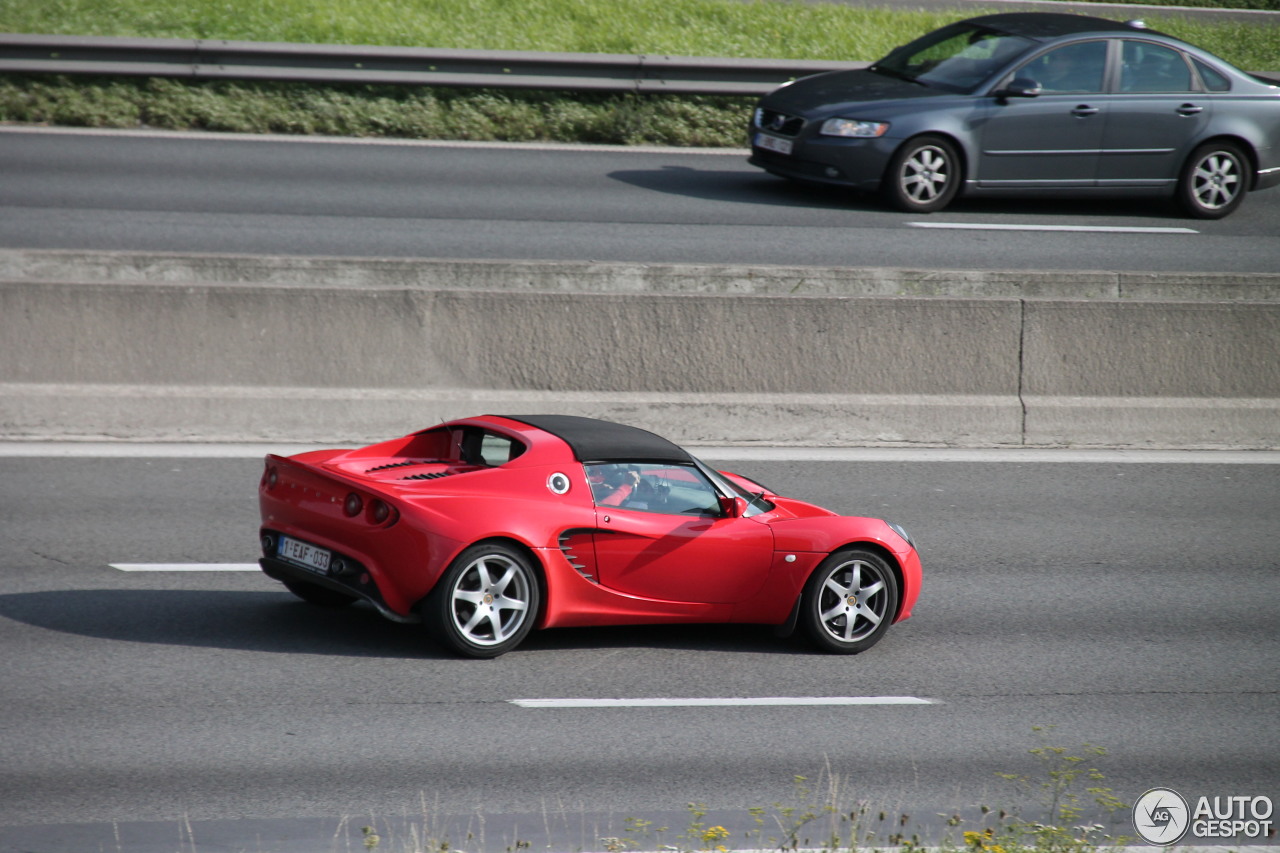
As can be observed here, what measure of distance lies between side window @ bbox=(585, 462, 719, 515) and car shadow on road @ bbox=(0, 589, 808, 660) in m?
0.78

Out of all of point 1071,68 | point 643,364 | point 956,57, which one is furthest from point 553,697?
point 1071,68

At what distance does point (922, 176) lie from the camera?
Result: 53.2 ft

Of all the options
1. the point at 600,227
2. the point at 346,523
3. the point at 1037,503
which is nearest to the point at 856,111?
the point at 600,227

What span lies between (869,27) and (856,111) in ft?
25.8

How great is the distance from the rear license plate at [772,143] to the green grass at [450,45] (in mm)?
3239

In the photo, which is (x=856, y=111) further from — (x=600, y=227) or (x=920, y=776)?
(x=920, y=776)

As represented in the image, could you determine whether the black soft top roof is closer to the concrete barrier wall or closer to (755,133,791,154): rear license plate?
the concrete barrier wall

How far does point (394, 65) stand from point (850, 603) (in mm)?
12879

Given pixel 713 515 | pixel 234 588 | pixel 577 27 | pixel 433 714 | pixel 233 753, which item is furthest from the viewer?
pixel 577 27

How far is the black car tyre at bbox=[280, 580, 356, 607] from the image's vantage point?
7.78 m

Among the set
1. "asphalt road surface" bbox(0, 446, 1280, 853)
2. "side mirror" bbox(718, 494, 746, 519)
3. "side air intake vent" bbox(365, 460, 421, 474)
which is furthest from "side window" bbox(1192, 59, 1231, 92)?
"side air intake vent" bbox(365, 460, 421, 474)

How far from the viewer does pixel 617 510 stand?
749 cm

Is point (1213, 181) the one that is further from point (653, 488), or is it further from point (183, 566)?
point (183, 566)

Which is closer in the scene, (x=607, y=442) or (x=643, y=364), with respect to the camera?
(x=607, y=442)
